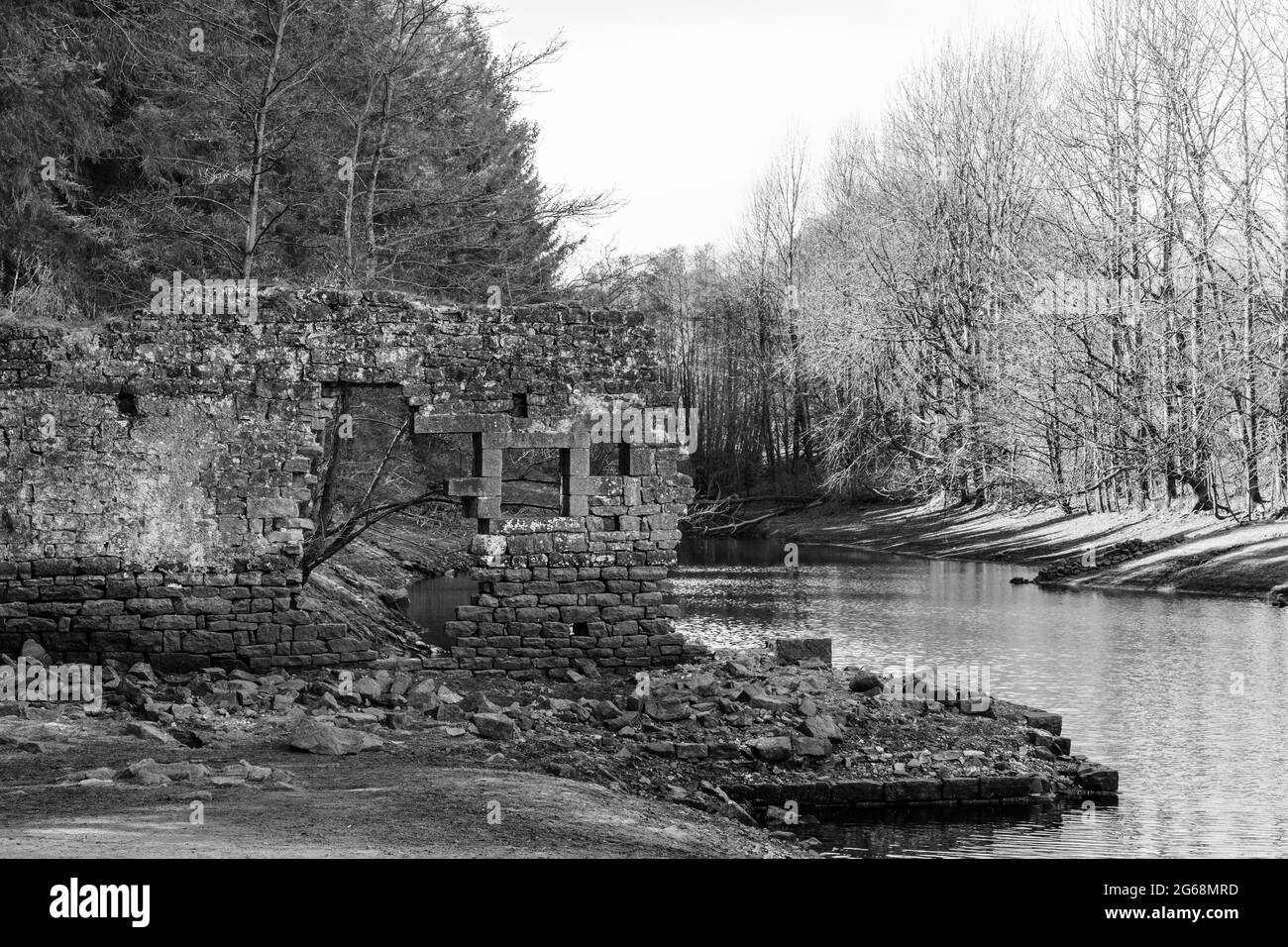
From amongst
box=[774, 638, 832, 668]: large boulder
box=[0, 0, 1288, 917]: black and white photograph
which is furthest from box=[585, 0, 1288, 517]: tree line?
box=[774, 638, 832, 668]: large boulder

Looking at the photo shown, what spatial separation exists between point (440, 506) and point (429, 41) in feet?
28.2

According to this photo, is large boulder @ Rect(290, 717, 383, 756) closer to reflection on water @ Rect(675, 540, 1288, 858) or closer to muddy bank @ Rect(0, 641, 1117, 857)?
muddy bank @ Rect(0, 641, 1117, 857)

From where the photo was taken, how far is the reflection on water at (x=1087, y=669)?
37.1 ft

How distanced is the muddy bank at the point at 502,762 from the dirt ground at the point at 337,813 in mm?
27

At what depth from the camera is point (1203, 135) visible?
108ft

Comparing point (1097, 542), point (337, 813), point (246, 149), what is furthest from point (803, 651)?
point (1097, 542)

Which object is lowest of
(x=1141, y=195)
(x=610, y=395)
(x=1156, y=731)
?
(x=1156, y=731)

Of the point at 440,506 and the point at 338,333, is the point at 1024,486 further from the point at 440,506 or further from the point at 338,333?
the point at 338,333

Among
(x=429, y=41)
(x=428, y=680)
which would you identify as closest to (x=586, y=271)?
(x=429, y=41)

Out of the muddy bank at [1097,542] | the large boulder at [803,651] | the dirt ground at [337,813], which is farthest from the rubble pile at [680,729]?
the muddy bank at [1097,542]

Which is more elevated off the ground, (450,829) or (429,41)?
(429,41)

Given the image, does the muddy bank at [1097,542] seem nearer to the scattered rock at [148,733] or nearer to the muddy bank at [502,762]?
the muddy bank at [502,762]

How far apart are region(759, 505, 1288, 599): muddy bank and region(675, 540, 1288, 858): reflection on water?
125 centimetres
